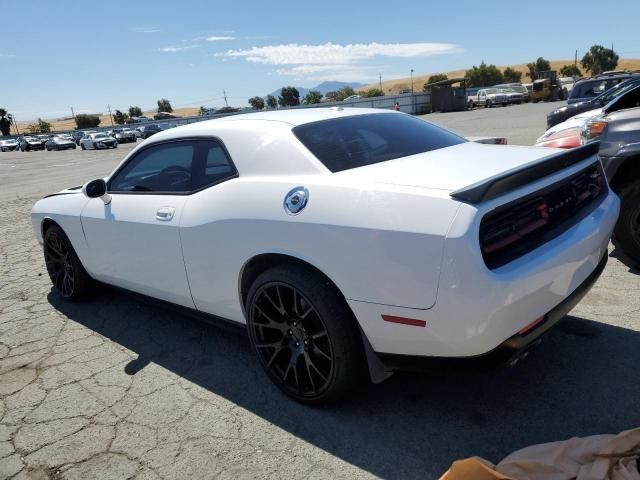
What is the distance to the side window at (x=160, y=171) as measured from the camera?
3.33m

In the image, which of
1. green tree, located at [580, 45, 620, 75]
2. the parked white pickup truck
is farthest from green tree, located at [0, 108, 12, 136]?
green tree, located at [580, 45, 620, 75]

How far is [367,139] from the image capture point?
3.05 metres

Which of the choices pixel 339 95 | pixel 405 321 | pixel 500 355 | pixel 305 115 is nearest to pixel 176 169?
pixel 305 115

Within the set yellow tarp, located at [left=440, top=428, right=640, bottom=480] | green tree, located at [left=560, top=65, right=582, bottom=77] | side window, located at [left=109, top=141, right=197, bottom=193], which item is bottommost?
yellow tarp, located at [left=440, top=428, right=640, bottom=480]

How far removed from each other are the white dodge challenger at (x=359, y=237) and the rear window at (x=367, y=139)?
14 mm

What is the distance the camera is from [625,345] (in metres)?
3.05

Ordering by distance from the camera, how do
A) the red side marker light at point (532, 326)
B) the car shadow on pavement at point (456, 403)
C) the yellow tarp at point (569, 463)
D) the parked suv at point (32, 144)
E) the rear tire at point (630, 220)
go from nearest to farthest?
the yellow tarp at point (569, 463), the red side marker light at point (532, 326), the car shadow on pavement at point (456, 403), the rear tire at point (630, 220), the parked suv at point (32, 144)

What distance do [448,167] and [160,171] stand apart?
2.13 m

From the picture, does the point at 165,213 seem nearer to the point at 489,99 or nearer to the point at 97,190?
the point at 97,190

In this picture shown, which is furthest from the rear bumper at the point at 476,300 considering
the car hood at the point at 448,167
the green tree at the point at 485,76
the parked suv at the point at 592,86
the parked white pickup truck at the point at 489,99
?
the green tree at the point at 485,76

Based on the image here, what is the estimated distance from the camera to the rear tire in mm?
3992

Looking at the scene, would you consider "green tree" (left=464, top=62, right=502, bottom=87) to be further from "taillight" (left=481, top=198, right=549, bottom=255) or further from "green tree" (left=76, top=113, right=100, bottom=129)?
"taillight" (left=481, top=198, right=549, bottom=255)

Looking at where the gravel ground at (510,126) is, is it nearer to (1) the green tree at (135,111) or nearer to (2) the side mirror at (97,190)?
(2) the side mirror at (97,190)

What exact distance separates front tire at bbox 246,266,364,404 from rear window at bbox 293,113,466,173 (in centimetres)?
65
